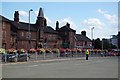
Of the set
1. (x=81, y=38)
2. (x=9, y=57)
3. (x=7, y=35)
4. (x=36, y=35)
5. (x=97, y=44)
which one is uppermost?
(x=81, y=38)

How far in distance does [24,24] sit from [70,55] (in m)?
43.8

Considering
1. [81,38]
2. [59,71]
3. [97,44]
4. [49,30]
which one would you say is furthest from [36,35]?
[59,71]

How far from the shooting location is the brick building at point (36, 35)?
311 ft

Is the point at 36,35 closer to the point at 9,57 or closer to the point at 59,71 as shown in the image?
the point at 9,57

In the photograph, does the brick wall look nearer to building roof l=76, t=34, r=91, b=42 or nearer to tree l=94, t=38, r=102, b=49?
building roof l=76, t=34, r=91, b=42

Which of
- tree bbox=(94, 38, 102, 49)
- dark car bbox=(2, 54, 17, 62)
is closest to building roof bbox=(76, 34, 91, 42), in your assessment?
tree bbox=(94, 38, 102, 49)

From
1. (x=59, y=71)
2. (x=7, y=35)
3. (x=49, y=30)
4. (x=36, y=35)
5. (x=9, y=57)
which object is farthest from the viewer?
(x=49, y=30)

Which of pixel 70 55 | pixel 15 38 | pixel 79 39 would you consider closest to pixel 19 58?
pixel 70 55

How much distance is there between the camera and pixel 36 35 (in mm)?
115312

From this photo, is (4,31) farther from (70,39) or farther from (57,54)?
(70,39)

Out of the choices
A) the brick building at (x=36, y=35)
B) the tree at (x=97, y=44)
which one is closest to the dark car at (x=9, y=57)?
the brick building at (x=36, y=35)

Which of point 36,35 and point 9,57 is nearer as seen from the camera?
point 9,57

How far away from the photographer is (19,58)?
43688 mm

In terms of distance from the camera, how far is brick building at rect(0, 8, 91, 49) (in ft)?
311
